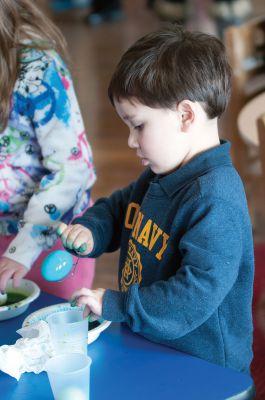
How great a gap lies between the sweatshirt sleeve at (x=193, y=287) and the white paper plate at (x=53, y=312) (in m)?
0.04

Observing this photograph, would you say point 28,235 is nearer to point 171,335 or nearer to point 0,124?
point 0,124

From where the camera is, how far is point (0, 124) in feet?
5.37

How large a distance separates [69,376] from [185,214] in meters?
0.34

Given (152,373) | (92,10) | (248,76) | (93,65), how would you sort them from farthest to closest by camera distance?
(92,10)
(93,65)
(248,76)
(152,373)

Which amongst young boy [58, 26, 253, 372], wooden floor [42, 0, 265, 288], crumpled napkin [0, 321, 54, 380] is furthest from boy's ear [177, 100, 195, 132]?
wooden floor [42, 0, 265, 288]

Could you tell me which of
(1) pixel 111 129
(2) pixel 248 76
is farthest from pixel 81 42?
(2) pixel 248 76

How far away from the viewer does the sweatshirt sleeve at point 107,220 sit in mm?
1480

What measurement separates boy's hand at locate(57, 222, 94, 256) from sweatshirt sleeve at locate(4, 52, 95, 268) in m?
0.18

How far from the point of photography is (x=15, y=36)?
1627mm

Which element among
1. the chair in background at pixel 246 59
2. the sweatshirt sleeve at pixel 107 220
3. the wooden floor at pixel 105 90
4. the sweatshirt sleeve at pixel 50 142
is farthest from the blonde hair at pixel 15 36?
the chair in background at pixel 246 59

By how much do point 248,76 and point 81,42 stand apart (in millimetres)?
4491

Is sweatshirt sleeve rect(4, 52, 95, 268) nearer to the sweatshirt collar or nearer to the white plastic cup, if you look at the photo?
the sweatshirt collar

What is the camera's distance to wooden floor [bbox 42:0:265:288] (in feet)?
12.9

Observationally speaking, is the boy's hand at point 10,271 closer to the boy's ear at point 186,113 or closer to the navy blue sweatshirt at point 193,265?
the navy blue sweatshirt at point 193,265
